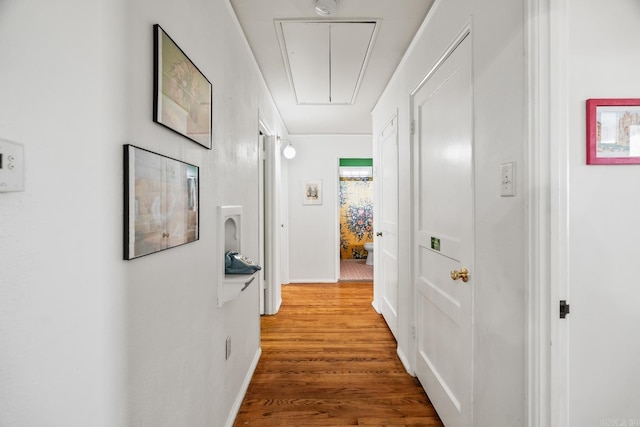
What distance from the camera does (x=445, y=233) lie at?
5.56 feet

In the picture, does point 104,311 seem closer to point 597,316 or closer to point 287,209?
point 597,316

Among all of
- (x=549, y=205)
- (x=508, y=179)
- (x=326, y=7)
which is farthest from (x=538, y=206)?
(x=326, y=7)

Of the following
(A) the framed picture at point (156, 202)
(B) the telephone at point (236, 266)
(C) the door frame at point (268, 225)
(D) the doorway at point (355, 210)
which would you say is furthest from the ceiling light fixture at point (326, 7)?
(D) the doorway at point (355, 210)

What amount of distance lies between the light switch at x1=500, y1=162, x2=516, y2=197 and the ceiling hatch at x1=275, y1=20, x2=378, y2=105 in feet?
4.59

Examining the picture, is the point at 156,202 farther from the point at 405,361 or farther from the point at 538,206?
the point at 405,361

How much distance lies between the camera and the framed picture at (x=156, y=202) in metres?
0.81

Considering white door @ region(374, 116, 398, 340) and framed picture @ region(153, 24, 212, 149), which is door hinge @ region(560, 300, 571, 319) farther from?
white door @ region(374, 116, 398, 340)

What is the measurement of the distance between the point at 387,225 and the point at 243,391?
200cm

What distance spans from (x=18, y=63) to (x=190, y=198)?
0.64 m

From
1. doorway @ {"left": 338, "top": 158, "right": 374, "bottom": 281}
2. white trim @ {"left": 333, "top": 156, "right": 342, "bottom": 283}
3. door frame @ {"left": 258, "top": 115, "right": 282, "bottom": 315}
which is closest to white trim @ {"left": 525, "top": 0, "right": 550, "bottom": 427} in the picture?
door frame @ {"left": 258, "top": 115, "right": 282, "bottom": 315}

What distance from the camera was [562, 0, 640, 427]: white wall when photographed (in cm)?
115

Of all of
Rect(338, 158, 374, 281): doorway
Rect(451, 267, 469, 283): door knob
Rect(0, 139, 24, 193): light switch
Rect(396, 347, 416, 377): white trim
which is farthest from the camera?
Rect(338, 158, 374, 281): doorway

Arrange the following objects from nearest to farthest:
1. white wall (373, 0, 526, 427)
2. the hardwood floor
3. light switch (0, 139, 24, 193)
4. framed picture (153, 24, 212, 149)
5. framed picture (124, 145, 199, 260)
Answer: light switch (0, 139, 24, 193), framed picture (124, 145, 199, 260), framed picture (153, 24, 212, 149), white wall (373, 0, 526, 427), the hardwood floor

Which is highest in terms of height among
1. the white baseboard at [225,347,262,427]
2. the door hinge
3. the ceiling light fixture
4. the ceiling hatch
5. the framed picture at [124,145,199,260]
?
the ceiling hatch
